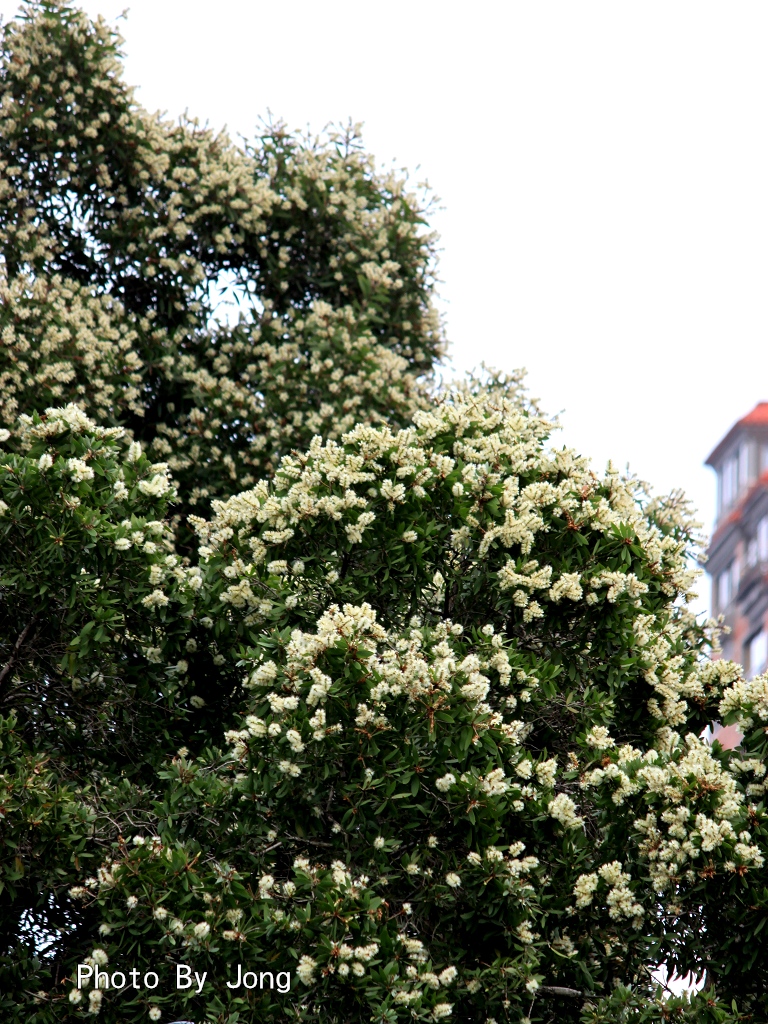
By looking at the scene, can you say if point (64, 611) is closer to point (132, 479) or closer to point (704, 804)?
point (132, 479)

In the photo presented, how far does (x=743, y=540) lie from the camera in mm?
67938

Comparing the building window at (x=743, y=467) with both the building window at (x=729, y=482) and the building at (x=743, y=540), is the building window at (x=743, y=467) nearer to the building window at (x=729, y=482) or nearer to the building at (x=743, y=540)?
the building at (x=743, y=540)

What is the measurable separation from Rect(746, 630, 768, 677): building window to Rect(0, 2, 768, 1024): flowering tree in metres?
55.1

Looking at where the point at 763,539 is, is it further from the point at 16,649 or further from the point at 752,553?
the point at 16,649

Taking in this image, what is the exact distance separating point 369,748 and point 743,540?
208 feet

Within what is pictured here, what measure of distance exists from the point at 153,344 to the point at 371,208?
3.46 m

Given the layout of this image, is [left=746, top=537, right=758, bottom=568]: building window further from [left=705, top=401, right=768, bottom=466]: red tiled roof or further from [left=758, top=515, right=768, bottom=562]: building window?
[left=705, top=401, right=768, bottom=466]: red tiled roof

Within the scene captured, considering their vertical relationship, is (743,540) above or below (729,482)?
below

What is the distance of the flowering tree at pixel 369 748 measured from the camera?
736 cm

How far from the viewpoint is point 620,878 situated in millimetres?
7496

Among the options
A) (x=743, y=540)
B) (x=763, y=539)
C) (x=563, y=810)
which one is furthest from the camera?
(x=743, y=540)

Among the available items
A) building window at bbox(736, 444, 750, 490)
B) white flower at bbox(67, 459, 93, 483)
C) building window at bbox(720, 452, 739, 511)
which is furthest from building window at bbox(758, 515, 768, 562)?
white flower at bbox(67, 459, 93, 483)

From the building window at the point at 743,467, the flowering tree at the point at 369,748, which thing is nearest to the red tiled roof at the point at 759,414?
the building window at the point at 743,467

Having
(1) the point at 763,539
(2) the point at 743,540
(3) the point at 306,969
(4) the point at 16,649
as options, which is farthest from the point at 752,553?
(3) the point at 306,969
